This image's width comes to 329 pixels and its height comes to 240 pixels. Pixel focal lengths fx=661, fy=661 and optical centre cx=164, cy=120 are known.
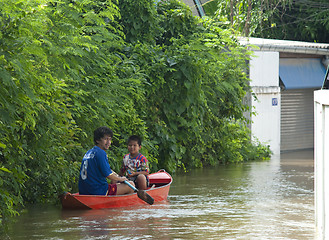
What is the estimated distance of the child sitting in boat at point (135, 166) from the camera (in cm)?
1261

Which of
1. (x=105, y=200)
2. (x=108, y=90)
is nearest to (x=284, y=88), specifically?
(x=108, y=90)

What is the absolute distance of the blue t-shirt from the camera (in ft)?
36.7

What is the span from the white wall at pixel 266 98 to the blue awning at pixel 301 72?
1.03 m

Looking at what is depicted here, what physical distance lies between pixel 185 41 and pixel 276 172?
14.6 ft

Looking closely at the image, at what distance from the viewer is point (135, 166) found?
1277 cm

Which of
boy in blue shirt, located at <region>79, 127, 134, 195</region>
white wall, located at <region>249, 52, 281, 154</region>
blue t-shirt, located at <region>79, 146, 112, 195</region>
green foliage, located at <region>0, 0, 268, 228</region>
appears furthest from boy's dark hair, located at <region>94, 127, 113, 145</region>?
white wall, located at <region>249, 52, 281, 154</region>

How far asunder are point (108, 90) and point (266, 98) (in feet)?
36.1

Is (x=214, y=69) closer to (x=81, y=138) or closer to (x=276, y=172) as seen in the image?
(x=276, y=172)

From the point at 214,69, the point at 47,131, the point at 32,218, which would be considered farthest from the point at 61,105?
the point at 214,69

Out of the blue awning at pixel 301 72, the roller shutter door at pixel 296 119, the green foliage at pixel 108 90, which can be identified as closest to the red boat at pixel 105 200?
the green foliage at pixel 108 90

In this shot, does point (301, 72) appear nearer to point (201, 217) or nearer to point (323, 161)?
point (201, 217)

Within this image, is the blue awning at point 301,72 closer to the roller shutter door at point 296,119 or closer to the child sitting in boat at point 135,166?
the roller shutter door at point 296,119

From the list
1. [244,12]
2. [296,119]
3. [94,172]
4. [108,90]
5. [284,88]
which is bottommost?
[94,172]

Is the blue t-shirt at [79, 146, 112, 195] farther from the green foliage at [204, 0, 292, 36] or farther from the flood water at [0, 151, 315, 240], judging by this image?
the green foliage at [204, 0, 292, 36]
